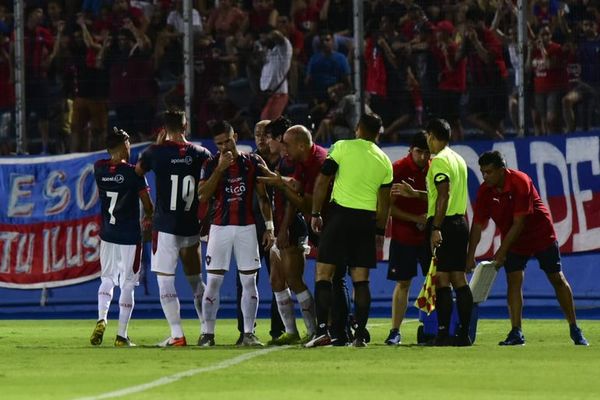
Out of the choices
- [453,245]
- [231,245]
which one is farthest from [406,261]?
[231,245]

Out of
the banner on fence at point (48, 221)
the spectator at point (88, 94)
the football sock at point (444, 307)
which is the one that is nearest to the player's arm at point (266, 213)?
the football sock at point (444, 307)

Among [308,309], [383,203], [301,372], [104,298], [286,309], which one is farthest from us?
[104,298]

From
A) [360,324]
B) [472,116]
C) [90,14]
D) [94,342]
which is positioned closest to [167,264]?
[94,342]

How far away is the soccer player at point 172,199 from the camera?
14.1m

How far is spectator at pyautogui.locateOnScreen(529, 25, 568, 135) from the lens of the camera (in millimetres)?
19172

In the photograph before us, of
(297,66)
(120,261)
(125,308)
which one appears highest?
(297,66)

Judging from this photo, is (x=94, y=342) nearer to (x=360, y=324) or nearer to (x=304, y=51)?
(x=360, y=324)

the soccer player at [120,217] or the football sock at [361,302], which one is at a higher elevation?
the soccer player at [120,217]

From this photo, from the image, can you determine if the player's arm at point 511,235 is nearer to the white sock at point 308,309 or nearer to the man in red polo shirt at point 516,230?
the man in red polo shirt at point 516,230

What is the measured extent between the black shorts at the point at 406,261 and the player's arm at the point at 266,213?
1246 millimetres

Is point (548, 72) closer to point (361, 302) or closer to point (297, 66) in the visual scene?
point (297, 66)

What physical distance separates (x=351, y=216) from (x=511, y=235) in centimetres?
174

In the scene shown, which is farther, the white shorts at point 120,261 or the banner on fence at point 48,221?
the banner on fence at point 48,221

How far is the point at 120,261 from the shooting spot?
14922 millimetres
